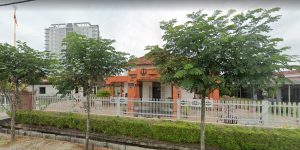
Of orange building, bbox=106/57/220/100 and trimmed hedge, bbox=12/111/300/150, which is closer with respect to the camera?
trimmed hedge, bbox=12/111/300/150

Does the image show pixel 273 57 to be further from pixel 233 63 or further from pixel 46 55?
pixel 46 55

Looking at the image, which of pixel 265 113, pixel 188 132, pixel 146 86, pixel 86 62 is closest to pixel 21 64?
pixel 86 62

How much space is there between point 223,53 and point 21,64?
21.8 ft

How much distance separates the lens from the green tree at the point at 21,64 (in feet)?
23.1

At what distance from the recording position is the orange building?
38.9ft

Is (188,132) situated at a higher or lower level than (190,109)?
lower

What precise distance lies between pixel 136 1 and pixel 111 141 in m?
5.00

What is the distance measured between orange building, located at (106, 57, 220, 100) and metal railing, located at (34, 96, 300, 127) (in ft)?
2.44

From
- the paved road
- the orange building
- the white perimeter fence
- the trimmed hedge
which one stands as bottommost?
the paved road

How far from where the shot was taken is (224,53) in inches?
168

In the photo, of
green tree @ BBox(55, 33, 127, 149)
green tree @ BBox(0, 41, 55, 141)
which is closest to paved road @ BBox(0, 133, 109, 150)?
green tree @ BBox(0, 41, 55, 141)

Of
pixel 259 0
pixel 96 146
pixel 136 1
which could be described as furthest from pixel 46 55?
pixel 259 0

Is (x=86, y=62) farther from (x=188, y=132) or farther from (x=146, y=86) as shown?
(x=146, y=86)

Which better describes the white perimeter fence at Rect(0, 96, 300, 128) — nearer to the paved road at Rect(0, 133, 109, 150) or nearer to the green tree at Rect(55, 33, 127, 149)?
the green tree at Rect(55, 33, 127, 149)
